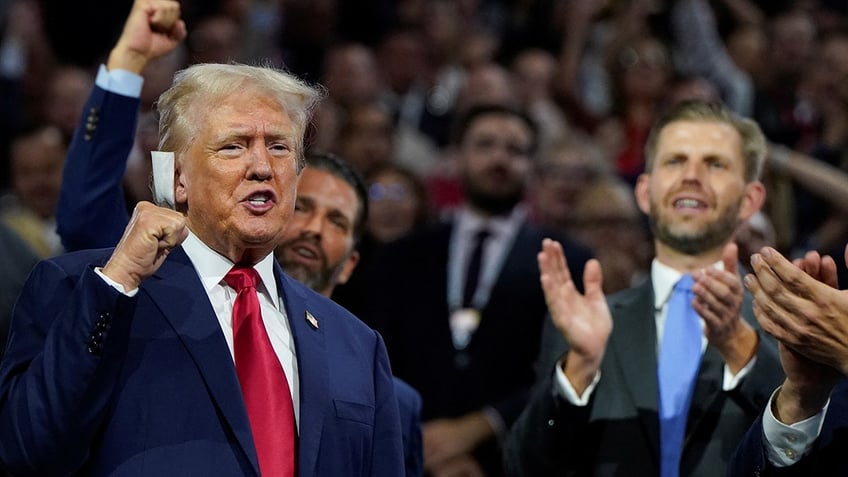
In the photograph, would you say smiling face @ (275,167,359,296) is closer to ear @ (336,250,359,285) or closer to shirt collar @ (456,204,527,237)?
ear @ (336,250,359,285)

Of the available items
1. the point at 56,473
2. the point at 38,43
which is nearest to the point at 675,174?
the point at 56,473

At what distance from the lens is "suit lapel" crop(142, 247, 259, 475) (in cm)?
279

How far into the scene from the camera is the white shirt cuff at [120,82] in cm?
400

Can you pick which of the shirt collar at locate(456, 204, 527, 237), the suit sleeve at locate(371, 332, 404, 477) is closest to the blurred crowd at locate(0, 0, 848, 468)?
the shirt collar at locate(456, 204, 527, 237)

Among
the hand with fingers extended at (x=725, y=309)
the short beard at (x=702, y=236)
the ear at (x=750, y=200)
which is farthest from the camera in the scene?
the ear at (x=750, y=200)

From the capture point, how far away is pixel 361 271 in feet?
19.3

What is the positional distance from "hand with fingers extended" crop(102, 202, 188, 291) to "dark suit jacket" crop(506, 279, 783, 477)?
152 centimetres

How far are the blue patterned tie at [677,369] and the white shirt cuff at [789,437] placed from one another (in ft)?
2.05

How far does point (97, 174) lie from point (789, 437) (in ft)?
6.74

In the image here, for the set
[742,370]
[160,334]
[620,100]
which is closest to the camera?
[160,334]

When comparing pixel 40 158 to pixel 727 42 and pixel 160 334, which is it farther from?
pixel 727 42

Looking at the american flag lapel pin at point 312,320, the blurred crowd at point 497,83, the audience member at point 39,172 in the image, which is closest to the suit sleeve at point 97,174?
the american flag lapel pin at point 312,320

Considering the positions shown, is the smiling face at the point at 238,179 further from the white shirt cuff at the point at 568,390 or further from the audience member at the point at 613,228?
the audience member at the point at 613,228

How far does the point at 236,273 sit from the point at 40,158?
12.5 feet
